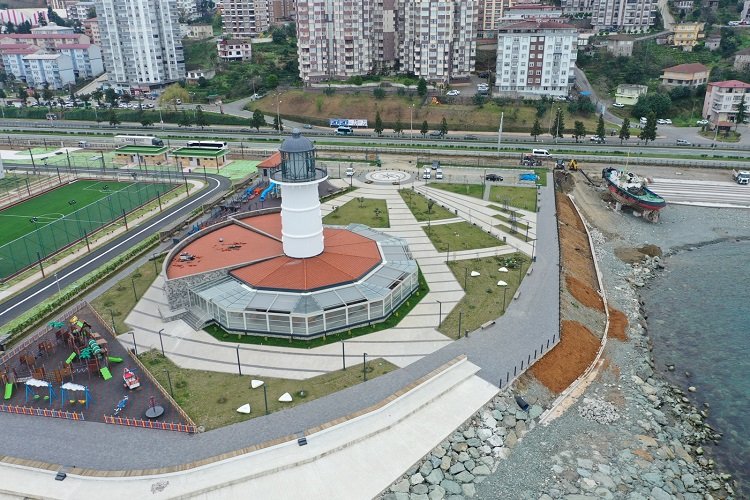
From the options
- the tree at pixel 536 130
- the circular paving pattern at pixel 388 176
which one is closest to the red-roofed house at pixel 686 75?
the tree at pixel 536 130

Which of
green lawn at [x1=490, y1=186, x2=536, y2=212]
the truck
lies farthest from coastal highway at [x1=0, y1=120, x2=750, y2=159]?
green lawn at [x1=490, y1=186, x2=536, y2=212]

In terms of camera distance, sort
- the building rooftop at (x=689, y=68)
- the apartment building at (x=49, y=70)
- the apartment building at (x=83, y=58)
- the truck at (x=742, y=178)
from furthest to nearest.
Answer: the apartment building at (x=83, y=58), the apartment building at (x=49, y=70), the building rooftop at (x=689, y=68), the truck at (x=742, y=178)

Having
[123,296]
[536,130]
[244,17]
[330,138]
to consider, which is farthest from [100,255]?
[244,17]

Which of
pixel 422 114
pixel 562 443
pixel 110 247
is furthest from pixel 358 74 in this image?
pixel 562 443

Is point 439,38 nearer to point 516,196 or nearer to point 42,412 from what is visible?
point 516,196

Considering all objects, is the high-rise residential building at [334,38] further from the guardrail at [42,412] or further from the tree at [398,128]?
the guardrail at [42,412]

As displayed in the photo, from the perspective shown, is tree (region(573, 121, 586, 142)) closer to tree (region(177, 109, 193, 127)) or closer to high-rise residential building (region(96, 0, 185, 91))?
tree (region(177, 109, 193, 127))

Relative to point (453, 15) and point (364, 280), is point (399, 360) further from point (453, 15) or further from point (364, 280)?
point (453, 15)
